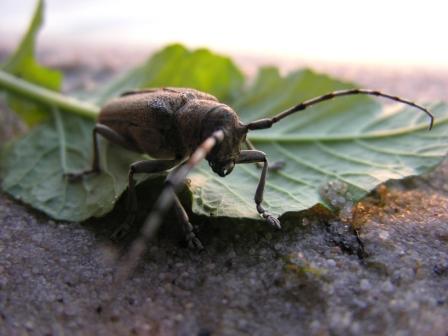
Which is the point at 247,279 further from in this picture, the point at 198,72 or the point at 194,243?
the point at 198,72

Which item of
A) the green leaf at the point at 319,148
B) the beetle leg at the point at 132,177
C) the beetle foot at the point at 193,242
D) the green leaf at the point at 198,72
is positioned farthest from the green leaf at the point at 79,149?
the beetle foot at the point at 193,242

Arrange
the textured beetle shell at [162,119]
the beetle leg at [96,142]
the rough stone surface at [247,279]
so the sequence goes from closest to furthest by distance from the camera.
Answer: the rough stone surface at [247,279]
the textured beetle shell at [162,119]
the beetle leg at [96,142]

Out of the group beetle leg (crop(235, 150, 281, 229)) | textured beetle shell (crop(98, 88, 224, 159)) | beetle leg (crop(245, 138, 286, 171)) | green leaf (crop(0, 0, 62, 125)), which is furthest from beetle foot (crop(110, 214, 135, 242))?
green leaf (crop(0, 0, 62, 125))

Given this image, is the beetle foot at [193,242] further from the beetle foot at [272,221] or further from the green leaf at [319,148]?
the beetle foot at [272,221]

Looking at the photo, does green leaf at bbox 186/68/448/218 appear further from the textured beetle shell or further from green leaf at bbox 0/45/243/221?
green leaf at bbox 0/45/243/221

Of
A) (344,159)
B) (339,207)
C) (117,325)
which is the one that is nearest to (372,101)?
(344,159)

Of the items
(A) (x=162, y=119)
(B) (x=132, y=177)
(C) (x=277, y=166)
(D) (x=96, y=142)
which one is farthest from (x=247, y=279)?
(D) (x=96, y=142)
